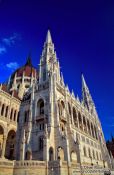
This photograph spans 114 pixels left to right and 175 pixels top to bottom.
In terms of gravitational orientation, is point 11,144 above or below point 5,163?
above

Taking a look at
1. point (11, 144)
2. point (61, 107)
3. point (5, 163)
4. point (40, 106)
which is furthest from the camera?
point (61, 107)

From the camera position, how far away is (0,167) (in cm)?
2034

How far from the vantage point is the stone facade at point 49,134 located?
945 inches

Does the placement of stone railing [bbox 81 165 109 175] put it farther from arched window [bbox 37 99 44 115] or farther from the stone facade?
arched window [bbox 37 99 44 115]

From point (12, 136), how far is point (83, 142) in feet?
62.4

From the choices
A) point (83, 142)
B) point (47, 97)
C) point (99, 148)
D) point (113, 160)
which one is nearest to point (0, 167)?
point (47, 97)

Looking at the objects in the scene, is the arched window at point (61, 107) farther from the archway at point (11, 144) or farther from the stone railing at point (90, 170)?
the stone railing at point (90, 170)

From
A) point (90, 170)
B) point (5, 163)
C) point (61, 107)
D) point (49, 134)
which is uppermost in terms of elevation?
point (61, 107)

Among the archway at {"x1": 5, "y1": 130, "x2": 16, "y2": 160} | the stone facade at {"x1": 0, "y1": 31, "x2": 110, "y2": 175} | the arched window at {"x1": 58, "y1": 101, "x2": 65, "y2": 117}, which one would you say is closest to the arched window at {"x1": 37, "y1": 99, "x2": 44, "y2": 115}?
the stone facade at {"x1": 0, "y1": 31, "x2": 110, "y2": 175}

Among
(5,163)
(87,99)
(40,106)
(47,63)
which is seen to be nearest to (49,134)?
(40,106)

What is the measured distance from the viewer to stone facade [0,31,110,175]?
78.8 feet

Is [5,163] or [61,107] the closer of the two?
[5,163]

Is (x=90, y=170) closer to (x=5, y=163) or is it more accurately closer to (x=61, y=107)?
(x=61, y=107)

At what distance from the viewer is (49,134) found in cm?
2992
